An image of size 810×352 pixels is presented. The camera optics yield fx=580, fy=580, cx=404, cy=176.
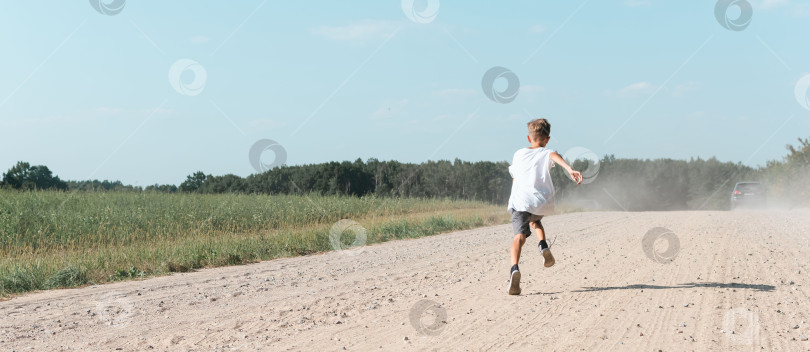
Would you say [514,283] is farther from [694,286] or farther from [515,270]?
[694,286]

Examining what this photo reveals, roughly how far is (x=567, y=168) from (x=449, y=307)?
71.2 inches

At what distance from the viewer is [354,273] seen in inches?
340

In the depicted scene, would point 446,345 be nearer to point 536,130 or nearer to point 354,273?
point 536,130

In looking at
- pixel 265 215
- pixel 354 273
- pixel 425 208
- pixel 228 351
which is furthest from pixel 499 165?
pixel 228 351

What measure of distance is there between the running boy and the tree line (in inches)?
1457

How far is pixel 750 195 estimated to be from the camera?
105 ft

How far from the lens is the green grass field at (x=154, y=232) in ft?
30.8

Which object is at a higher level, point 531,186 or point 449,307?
point 531,186

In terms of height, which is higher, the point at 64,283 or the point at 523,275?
the point at 64,283

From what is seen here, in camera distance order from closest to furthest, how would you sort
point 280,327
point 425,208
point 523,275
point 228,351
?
1. point 228,351
2. point 280,327
3. point 523,275
4. point 425,208

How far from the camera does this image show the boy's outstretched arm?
18.2 feet

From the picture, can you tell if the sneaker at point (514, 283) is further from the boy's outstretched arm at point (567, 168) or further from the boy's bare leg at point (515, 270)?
the boy's outstretched arm at point (567, 168)

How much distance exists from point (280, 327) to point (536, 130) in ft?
11.1

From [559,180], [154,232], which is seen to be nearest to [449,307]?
[154,232]
